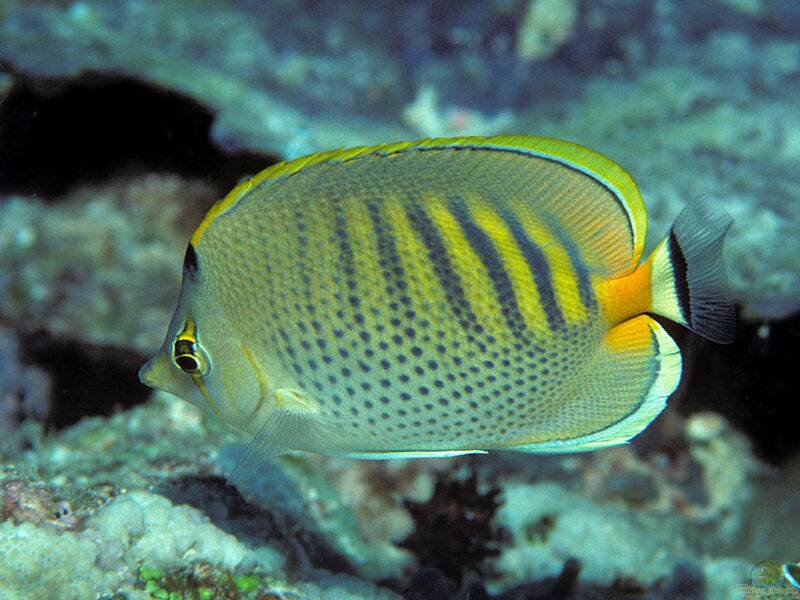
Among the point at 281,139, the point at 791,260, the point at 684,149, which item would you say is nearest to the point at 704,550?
the point at 791,260

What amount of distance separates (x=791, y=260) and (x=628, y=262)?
2066 mm

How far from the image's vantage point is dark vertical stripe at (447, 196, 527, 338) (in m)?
1.44

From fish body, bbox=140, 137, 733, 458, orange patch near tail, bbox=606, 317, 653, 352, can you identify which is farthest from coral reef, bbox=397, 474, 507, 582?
orange patch near tail, bbox=606, 317, 653, 352

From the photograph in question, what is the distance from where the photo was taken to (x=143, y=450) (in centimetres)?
264

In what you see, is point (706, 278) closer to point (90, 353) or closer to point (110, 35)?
point (90, 353)

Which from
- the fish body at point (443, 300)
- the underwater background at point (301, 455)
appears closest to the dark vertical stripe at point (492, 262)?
the fish body at point (443, 300)

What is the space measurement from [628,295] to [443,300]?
0.46m

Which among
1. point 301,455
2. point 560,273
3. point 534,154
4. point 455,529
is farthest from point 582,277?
point 301,455

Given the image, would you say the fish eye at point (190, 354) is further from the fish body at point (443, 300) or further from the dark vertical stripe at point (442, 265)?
the dark vertical stripe at point (442, 265)

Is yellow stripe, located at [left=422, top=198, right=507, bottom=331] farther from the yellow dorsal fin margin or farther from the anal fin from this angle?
the anal fin

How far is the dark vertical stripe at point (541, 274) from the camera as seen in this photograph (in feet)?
4.76

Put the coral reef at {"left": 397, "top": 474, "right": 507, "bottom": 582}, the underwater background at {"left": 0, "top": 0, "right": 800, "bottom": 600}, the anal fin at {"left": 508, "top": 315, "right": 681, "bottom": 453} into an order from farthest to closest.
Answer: the coral reef at {"left": 397, "top": 474, "right": 507, "bottom": 582} → the underwater background at {"left": 0, "top": 0, "right": 800, "bottom": 600} → the anal fin at {"left": 508, "top": 315, "right": 681, "bottom": 453}

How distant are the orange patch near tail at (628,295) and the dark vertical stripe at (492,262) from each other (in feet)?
0.73

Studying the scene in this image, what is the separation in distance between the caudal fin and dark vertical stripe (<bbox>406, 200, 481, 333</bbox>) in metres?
0.46
